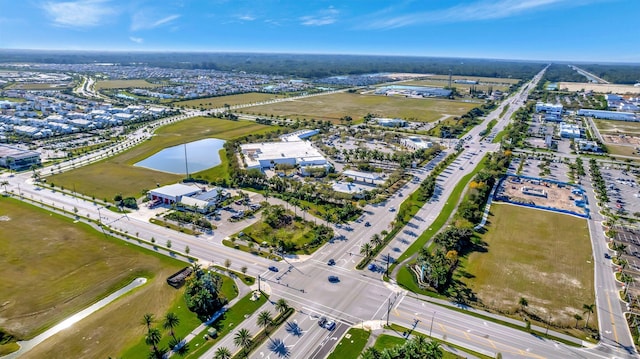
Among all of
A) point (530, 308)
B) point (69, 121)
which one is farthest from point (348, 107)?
point (530, 308)

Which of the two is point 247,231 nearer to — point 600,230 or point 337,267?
point 337,267

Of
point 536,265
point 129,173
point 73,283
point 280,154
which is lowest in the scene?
point 536,265

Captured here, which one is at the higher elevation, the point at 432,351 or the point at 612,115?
the point at 612,115

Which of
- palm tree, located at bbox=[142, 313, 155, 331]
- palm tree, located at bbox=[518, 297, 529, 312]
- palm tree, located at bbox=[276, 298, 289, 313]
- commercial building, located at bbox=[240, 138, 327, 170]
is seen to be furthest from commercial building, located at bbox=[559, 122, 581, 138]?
palm tree, located at bbox=[142, 313, 155, 331]

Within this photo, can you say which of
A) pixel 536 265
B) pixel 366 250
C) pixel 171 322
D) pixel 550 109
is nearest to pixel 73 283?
pixel 171 322

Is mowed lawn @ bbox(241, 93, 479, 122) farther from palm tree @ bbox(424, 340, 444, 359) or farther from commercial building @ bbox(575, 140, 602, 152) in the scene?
palm tree @ bbox(424, 340, 444, 359)

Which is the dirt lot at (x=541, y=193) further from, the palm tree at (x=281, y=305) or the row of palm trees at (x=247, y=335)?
the row of palm trees at (x=247, y=335)

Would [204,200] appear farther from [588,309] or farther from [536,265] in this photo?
[588,309]
